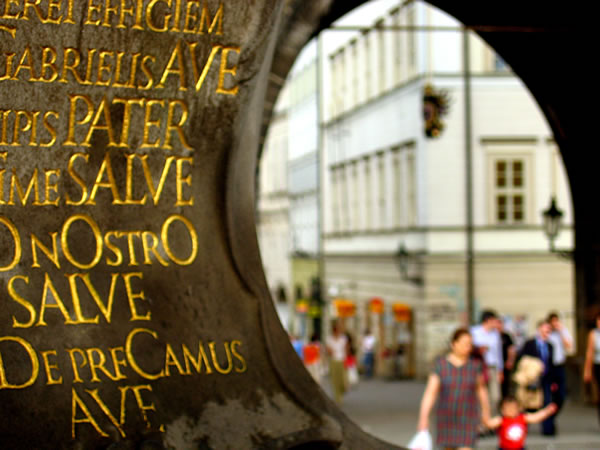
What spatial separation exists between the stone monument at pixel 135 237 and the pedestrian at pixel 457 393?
104 inches

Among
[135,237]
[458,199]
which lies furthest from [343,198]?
[135,237]

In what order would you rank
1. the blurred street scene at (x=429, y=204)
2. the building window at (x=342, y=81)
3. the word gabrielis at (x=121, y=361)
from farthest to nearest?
the building window at (x=342, y=81) < the blurred street scene at (x=429, y=204) < the word gabrielis at (x=121, y=361)

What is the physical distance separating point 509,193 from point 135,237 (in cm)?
3187

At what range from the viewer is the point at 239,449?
903 cm

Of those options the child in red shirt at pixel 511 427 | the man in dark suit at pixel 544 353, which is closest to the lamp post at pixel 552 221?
the man in dark suit at pixel 544 353

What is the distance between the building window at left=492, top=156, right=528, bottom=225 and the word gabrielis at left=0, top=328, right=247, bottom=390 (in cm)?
3128

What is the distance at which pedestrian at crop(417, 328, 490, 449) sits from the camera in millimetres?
11781

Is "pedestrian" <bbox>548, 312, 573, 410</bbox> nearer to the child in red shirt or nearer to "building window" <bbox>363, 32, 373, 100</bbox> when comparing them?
the child in red shirt

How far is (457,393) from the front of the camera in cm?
1181

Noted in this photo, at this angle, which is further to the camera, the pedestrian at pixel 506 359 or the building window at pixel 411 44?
the building window at pixel 411 44

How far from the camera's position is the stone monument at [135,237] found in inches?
342

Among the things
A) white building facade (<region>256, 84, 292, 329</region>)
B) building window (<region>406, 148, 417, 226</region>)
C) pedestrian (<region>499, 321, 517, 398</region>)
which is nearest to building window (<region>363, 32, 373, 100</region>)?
building window (<region>406, 148, 417, 226</region>)

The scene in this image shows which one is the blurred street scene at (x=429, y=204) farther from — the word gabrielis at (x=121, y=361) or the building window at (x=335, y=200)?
the word gabrielis at (x=121, y=361)

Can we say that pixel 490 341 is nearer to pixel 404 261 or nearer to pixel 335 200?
pixel 404 261
